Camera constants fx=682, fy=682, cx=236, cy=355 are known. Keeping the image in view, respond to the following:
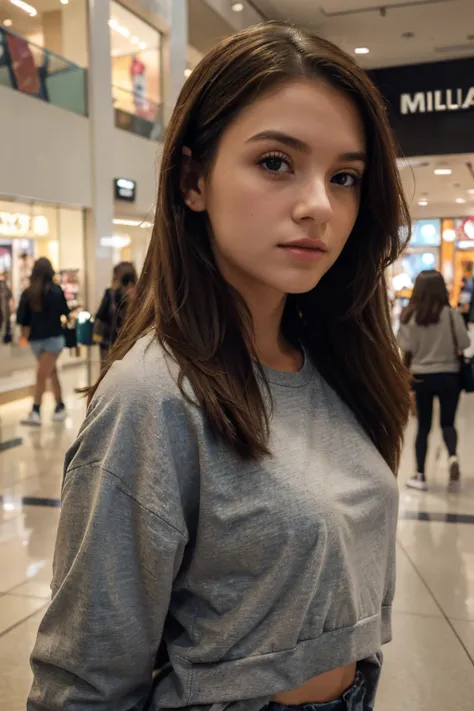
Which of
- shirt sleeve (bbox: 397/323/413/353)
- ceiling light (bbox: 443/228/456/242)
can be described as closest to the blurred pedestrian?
shirt sleeve (bbox: 397/323/413/353)

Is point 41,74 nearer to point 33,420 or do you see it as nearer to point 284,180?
point 33,420

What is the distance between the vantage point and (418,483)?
5.07 meters

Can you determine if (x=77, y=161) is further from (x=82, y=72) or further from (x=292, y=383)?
(x=292, y=383)

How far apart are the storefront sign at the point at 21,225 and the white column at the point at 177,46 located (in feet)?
10.5

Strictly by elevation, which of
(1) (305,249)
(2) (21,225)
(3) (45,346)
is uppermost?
(2) (21,225)

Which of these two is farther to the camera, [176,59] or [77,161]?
[176,59]

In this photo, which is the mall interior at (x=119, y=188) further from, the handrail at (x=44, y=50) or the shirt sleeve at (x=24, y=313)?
the shirt sleeve at (x=24, y=313)

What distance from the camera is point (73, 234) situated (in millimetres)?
10133

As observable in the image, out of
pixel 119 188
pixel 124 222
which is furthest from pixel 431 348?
pixel 124 222

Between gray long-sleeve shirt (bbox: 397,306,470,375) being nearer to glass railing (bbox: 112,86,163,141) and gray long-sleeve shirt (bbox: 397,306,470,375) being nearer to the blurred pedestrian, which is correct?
the blurred pedestrian

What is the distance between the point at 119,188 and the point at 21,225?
1.93 meters

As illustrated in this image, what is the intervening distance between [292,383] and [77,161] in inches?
370

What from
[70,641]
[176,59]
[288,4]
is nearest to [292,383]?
[70,641]

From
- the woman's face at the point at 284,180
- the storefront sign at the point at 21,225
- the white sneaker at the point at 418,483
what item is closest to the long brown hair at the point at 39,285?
the storefront sign at the point at 21,225
